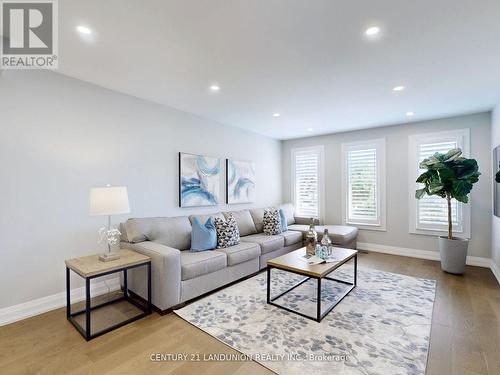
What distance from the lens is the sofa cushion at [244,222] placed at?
4.42 metres

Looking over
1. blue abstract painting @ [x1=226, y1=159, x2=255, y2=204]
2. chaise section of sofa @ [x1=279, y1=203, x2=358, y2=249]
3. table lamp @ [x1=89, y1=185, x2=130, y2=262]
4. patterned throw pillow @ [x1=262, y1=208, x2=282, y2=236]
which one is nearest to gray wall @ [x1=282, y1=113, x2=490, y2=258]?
chaise section of sofa @ [x1=279, y1=203, x2=358, y2=249]

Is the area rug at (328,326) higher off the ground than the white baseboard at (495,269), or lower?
lower

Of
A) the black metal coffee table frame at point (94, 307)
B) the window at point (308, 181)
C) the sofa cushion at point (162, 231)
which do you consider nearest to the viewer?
the black metal coffee table frame at point (94, 307)

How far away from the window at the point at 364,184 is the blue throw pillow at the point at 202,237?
3.27 meters

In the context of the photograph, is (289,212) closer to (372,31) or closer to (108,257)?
(108,257)

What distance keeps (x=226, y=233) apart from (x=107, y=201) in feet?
5.48

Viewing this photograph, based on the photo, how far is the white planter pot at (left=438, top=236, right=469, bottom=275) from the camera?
3.72m

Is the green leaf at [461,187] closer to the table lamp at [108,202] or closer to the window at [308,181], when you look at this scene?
the window at [308,181]

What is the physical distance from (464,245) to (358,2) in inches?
151

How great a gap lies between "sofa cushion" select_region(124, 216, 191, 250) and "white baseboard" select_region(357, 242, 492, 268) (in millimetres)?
3799

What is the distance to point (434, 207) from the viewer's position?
4.51m

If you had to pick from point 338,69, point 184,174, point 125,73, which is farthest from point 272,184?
point 125,73

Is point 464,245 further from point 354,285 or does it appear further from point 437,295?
point 354,285

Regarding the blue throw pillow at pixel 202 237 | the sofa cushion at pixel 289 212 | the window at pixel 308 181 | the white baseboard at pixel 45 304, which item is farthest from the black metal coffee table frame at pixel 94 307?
the window at pixel 308 181
